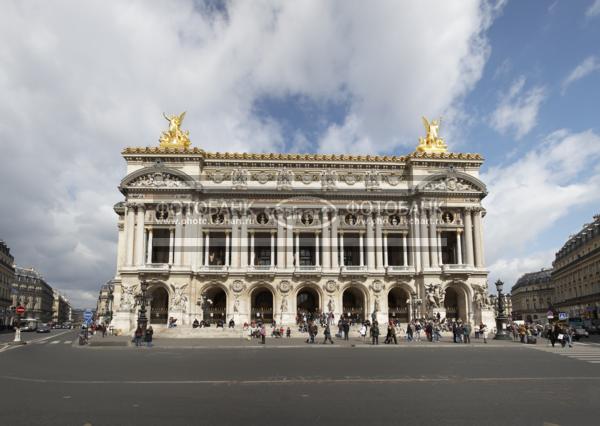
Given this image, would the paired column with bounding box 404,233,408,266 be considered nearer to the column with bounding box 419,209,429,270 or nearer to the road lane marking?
the column with bounding box 419,209,429,270

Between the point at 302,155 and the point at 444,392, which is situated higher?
the point at 302,155

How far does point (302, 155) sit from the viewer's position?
2362 inches

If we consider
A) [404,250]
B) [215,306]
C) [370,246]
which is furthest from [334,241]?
[215,306]

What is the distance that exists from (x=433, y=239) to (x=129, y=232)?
1375 inches

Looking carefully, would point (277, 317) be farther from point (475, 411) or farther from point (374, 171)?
point (475, 411)

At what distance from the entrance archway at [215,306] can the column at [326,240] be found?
12.6 metres

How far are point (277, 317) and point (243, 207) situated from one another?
43.7ft

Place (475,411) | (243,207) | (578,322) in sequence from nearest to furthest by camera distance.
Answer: (475,411) → (578,322) → (243,207)

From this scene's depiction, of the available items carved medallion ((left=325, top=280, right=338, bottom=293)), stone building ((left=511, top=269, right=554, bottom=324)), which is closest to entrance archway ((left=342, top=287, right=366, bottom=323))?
carved medallion ((left=325, top=280, right=338, bottom=293))

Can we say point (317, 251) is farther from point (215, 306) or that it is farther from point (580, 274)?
point (580, 274)

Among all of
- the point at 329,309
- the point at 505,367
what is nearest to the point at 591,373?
the point at 505,367

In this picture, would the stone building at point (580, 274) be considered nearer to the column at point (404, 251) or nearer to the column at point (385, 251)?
the column at point (404, 251)

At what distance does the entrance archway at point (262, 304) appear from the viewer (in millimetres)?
57875

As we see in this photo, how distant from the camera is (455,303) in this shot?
194ft
